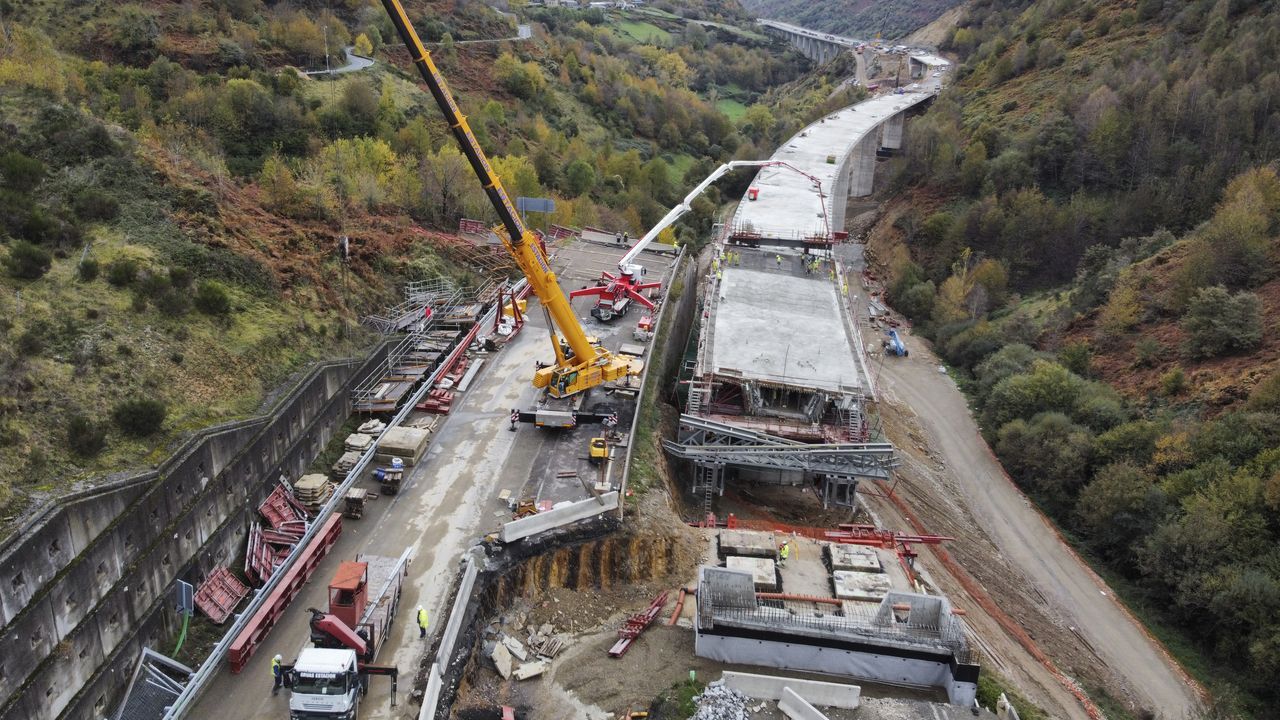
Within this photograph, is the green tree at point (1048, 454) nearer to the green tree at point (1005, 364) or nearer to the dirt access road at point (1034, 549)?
the dirt access road at point (1034, 549)

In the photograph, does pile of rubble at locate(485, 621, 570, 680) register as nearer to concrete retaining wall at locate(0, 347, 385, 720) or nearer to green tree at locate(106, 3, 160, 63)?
concrete retaining wall at locate(0, 347, 385, 720)

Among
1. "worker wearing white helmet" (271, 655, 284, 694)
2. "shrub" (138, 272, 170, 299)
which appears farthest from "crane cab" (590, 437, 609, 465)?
"shrub" (138, 272, 170, 299)

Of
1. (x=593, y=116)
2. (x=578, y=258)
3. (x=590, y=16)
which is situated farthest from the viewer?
(x=590, y=16)

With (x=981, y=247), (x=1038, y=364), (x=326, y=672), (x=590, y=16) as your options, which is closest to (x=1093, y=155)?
(x=981, y=247)

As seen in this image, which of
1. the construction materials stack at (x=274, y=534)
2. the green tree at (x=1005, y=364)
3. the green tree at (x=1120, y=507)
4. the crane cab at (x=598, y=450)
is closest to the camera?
the construction materials stack at (x=274, y=534)

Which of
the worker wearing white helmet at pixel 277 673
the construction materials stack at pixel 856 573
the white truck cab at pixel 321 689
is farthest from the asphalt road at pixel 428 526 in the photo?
the construction materials stack at pixel 856 573

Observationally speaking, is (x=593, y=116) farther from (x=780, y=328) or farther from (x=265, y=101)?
(x=780, y=328)
